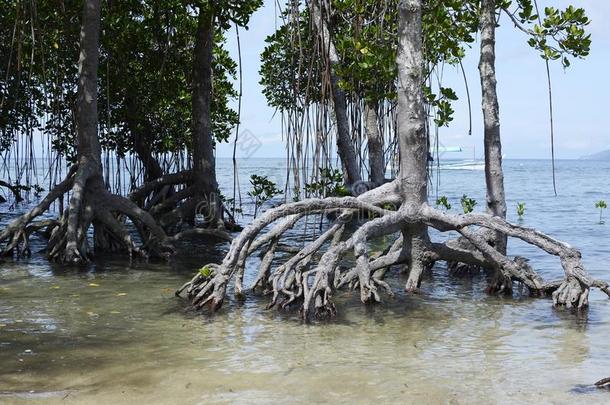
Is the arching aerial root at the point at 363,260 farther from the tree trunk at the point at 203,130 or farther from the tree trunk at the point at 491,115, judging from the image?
the tree trunk at the point at 203,130

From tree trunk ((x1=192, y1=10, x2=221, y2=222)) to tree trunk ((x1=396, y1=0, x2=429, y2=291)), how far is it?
14.7 feet

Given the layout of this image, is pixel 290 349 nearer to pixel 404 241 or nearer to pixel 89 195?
pixel 404 241

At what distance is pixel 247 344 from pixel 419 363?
3.88 feet

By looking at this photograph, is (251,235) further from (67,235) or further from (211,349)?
(67,235)

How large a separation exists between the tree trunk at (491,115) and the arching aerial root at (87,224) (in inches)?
146

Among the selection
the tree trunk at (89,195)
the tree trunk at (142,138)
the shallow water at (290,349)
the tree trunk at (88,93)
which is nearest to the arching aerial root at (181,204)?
the tree trunk at (142,138)

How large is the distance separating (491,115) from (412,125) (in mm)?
1214

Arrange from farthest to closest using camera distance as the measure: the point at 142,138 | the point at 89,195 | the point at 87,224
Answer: the point at 142,138 → the point at 89,195 → the point at 87,224

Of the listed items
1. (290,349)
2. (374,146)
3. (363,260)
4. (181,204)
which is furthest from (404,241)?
(374,146)

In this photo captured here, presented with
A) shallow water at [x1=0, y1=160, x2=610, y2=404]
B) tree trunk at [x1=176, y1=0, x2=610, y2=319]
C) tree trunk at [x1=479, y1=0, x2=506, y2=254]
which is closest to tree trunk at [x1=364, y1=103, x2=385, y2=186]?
Result: tree trunk at [x1=479, y1=0, x2=506, y2=254]

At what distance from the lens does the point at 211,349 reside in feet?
18.7

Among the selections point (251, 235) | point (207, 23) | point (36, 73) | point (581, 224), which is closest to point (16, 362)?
point (251, 235)

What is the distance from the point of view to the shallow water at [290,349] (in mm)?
4746

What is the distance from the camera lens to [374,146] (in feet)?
44.5
